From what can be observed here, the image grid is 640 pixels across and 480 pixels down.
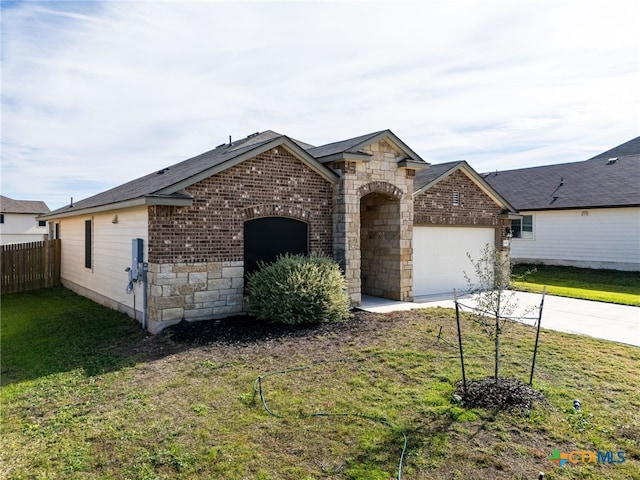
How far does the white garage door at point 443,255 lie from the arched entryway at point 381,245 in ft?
4.46

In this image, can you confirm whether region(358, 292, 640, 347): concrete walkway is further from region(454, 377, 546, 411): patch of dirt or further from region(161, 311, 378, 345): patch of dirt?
region(454, 377, 546, 411): patch of dirt

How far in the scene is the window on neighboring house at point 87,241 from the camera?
46.3 feet

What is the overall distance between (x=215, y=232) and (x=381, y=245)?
532 centimetres

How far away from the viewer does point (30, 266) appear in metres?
17.4

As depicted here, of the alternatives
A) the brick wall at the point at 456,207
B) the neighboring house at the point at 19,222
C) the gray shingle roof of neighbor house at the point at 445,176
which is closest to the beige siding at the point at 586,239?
the gray shingle roof of neighbor house at the point at 445,176

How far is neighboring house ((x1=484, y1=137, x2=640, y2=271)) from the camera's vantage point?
1858 cm

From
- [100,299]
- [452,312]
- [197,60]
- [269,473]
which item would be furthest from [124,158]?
[269,473]

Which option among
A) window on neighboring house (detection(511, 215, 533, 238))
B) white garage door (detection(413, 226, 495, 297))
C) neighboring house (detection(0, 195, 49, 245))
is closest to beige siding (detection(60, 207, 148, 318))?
white garage door (detection(413, 226, 495, 297))

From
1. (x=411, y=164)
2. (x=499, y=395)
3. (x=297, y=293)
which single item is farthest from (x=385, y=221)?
(x=499, y=395)

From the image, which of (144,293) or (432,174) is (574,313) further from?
(144,293)

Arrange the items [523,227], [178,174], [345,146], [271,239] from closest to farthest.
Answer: [271,239], [178,174], [345,146], [523,227]

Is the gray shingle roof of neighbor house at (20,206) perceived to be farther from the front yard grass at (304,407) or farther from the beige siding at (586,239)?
the beige siding at (586,239)

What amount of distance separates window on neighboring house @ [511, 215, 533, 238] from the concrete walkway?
28.3 feet

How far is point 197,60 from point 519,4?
6.76m
